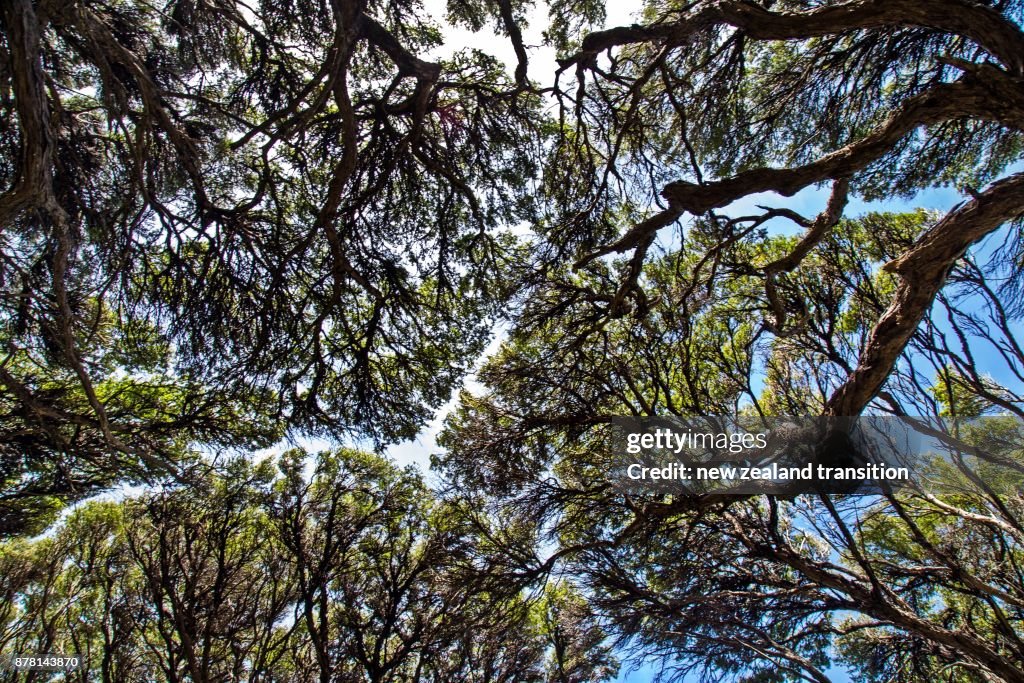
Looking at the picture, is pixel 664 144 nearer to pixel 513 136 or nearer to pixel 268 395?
pixel 513 136

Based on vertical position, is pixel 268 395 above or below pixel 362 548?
above

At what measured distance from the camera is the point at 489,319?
561 centimetres

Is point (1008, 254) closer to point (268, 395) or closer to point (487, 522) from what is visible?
point (487, 522)

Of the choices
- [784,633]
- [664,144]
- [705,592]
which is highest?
[664,144]

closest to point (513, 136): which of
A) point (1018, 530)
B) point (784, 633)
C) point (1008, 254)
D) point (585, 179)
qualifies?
point (585, 179)

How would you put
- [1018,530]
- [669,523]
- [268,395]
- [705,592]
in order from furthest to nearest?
[705,592], [669,523], [268,395], [1018,530]

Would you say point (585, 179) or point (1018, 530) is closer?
point (1018, 530)

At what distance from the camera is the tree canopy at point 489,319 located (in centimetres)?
401

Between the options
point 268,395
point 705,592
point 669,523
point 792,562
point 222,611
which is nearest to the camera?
point 268,395

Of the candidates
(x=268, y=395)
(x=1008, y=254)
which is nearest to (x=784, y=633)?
(x=1008, y=254)

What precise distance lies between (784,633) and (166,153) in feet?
29.9

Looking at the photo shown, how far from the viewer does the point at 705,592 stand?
6.38m

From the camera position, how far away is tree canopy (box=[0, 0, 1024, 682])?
401cm

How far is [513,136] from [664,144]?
1724 millimetres
